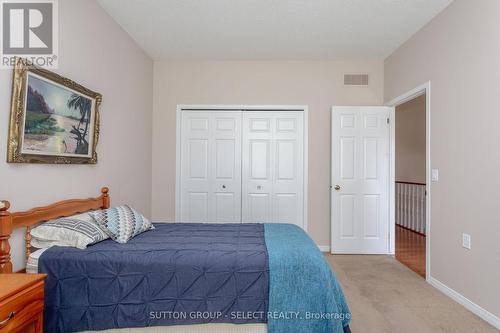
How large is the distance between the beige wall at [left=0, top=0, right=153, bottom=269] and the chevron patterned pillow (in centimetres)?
38

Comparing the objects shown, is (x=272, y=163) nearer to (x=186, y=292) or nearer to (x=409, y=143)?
(x=186, y=292)

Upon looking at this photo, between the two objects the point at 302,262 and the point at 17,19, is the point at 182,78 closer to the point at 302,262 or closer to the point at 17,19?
the point at 17,19

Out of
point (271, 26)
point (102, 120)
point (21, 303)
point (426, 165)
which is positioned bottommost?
point (21, 303)

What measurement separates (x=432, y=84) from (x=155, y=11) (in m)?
3.07

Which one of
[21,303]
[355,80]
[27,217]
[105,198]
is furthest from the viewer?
Result: [355,80]

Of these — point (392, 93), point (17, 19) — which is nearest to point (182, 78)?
point (17, 19)

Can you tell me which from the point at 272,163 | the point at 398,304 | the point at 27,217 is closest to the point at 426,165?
the point at 398,304

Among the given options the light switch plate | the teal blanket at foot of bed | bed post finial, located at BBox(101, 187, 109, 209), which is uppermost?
the light switch plate

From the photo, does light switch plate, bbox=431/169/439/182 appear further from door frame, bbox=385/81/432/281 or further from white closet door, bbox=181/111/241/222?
white closet door, bbox=181/111/241/222

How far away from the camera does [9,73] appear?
5.77 ft

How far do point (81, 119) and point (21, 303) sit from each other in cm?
160

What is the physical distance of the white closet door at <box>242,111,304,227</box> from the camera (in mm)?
4113

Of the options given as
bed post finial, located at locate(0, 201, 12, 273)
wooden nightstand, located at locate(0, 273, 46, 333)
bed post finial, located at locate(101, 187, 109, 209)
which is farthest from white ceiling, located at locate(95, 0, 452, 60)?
wooden nightstand, located at locate(0, 273, 46, 333)

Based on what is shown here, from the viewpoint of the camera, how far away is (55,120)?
6.88 ft
